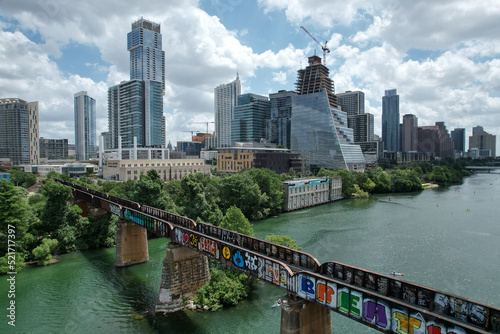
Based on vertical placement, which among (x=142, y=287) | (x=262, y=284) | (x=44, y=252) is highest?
(x=44, y=252)

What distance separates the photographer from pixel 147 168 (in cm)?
9894

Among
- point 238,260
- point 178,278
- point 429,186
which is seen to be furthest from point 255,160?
point 238,260

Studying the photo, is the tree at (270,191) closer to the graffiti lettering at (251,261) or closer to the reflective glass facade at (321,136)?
the graffiti lettering at (251,261)

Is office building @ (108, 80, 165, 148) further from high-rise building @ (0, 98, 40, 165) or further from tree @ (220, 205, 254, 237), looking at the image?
tree @ (220, 205, 254, 237)

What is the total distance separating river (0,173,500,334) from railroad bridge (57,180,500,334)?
4100 mm

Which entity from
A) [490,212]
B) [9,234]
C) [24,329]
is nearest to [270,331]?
[24,329]

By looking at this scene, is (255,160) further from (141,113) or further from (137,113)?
(137,113)

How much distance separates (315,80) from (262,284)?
436 ft

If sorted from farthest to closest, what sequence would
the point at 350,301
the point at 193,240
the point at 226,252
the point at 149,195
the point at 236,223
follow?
the point at 149,195, the point at 236,223, the point at 193,240, the point at 226,252, the point at 350,301

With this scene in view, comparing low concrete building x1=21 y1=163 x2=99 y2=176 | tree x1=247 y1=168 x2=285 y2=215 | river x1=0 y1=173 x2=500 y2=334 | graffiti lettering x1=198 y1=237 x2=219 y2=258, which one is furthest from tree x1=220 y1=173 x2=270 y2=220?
low concrete building x1=21 y1=163 x2=99 y2=176

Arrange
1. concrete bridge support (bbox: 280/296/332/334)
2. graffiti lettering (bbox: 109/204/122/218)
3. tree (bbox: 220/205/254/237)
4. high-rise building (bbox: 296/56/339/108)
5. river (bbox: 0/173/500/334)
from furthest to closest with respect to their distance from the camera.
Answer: high-rise building (bbox: 296/56/339/108) → graffiti lettering (bbox: 109/204/122/218) → tree (bbox: 220/205/254/237) → river (bbox: 0/173/500/334) → concrete bridge support (bbox: 280/296/332/334)

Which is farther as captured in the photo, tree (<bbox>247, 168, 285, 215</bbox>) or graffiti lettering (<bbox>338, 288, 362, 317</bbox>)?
tree (<bbox>247, 168, 285, 215</bbox>)

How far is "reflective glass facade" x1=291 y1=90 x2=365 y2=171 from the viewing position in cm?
13150

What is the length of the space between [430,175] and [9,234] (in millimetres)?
148829
